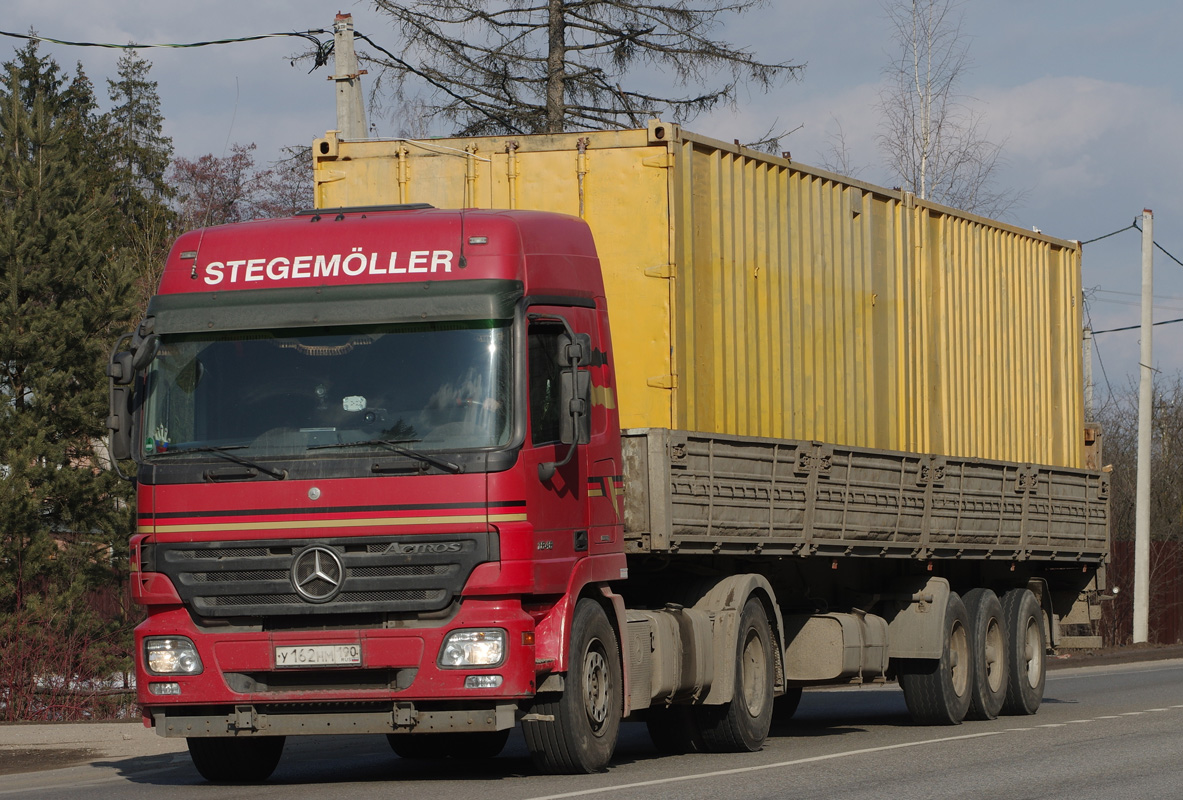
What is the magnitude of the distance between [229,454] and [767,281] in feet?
16.5

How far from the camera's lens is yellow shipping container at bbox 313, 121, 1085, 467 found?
38.0 ft

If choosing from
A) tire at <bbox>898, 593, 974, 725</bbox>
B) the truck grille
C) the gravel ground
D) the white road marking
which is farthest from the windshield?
tire at <bbox>898, 593, 974, 725</bbox>

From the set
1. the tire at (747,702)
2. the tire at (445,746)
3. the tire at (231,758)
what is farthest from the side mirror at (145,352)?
the tire at (747,702)

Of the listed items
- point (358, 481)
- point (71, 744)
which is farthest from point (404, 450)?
point (71, 744)

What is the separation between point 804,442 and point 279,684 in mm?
5033

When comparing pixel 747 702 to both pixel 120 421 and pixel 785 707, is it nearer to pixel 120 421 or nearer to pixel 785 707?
pixel 785 707

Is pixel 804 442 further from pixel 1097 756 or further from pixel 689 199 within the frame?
pixel 1097 756

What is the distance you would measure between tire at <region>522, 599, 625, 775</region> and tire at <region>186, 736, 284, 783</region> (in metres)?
1.84

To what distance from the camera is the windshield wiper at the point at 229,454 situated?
940cm

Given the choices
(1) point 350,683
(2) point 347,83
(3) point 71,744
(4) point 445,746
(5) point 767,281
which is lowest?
(3) point 71,744

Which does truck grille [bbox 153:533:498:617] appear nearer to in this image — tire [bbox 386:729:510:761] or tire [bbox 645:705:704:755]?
tire [bbox 386:729:510:761]

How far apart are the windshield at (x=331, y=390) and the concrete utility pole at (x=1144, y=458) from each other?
1110 inches

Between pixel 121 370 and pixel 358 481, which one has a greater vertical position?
pixel 121 370

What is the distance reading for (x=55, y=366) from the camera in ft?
79.2
